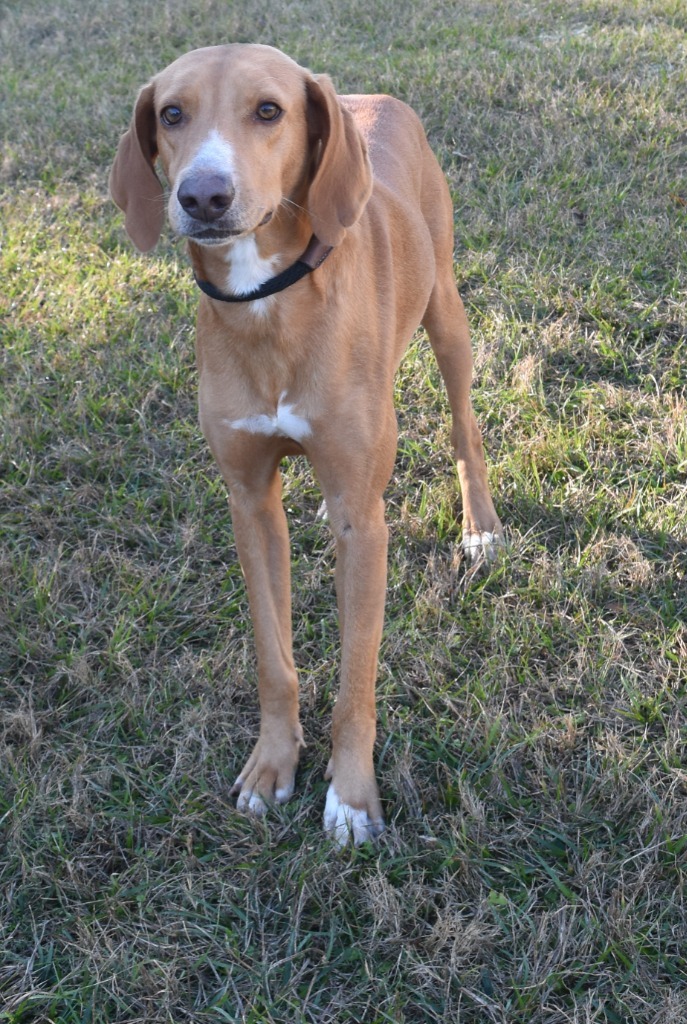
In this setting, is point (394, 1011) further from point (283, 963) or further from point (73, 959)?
point (73, 959)

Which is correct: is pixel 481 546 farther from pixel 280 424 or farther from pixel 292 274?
pixel 292 274

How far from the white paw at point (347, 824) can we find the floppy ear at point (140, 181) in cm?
165

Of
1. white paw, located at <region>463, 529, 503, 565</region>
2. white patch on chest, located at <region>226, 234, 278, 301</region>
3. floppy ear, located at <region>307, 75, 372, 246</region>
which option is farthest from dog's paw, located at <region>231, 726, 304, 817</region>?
floppy ear, located at <region>307, 75, 372, 246</region>

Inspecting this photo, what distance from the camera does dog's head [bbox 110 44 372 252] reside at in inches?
89.4

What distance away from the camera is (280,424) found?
8.82ft

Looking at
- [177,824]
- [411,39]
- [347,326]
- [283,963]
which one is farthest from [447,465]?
[411,39]

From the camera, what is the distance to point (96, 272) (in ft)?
18.4

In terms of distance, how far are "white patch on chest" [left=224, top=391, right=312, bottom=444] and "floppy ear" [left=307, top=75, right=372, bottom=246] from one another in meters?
0.44

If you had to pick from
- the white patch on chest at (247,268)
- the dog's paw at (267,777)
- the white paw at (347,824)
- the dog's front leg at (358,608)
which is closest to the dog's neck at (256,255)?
the white patch on chest at (247,268)

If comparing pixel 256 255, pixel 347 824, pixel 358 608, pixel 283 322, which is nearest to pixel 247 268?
pixel 256 255

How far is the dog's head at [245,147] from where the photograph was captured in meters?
2.27

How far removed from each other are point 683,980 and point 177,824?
4.50 feet

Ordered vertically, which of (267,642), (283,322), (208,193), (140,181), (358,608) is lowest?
(267,642)

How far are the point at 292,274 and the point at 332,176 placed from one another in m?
0.26
